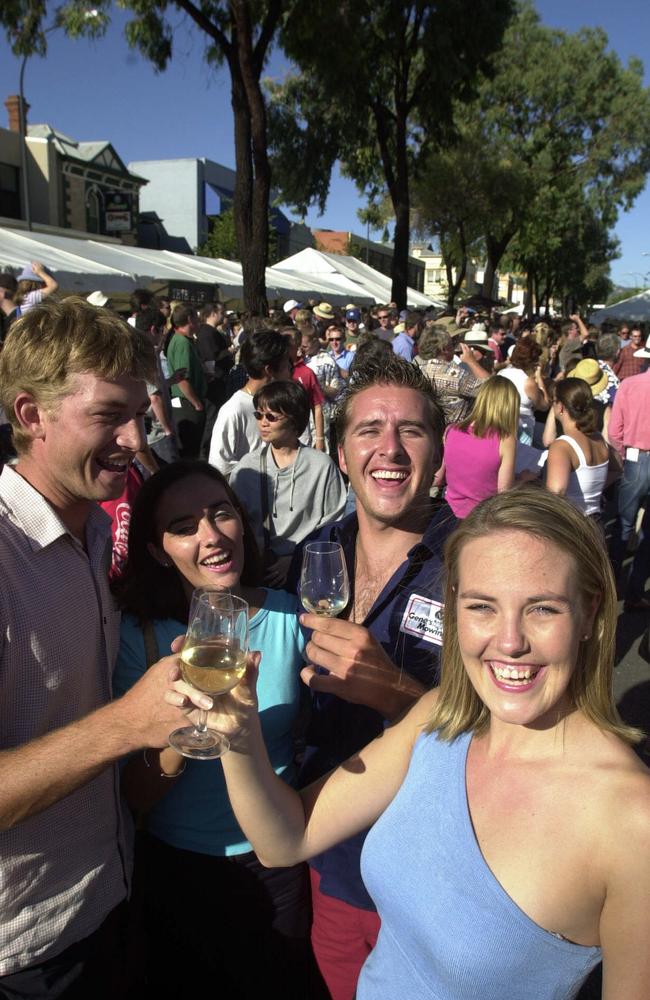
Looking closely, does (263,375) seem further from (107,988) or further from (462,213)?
(462,213)

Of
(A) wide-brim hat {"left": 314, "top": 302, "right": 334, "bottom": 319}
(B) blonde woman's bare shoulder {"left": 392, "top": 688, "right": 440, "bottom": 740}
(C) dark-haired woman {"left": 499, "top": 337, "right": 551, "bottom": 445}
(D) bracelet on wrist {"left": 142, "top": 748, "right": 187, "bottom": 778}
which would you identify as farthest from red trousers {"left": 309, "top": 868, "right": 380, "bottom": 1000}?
(A) wide-brim hat {"left": 314, "top": 302, "right": 334, "bottom": 319}

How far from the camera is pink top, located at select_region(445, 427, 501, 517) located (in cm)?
486

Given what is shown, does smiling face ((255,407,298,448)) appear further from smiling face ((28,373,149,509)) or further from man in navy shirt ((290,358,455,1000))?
smiling face ((28,373,149,509))

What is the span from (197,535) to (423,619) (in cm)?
72

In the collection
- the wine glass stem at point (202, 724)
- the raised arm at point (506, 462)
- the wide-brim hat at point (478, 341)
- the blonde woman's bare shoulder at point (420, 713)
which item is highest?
the wide-brim hat at point (478, 341)

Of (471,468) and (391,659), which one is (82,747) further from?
(471,468)

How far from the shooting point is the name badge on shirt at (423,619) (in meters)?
1.89

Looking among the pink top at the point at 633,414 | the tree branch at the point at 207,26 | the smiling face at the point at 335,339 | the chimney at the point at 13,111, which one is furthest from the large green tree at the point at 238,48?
the chimney at the point at 13,111

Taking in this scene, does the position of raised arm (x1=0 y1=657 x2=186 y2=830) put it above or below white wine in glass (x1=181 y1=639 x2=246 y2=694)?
below

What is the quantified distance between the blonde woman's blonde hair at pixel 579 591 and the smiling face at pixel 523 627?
3cm

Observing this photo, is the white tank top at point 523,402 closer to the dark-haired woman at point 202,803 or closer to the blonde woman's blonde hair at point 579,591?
the dark-haired woman at point 202,803

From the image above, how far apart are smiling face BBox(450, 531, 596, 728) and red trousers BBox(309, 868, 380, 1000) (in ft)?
3.20

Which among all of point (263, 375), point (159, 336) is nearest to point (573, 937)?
point (263, 375)

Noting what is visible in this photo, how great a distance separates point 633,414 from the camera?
6473 mm
